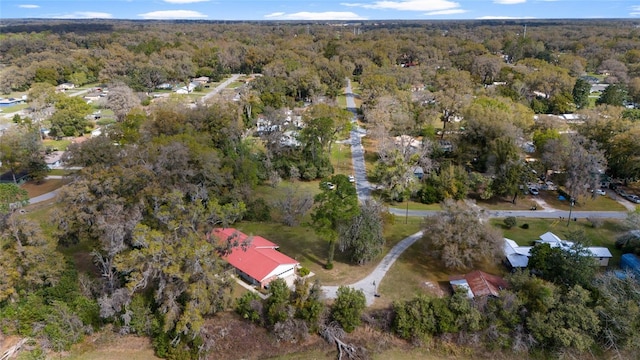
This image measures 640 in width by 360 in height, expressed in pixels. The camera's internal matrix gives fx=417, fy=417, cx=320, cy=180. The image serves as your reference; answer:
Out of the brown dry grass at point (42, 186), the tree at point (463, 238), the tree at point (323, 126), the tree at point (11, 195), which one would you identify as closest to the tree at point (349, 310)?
the tree at point (463, 238)

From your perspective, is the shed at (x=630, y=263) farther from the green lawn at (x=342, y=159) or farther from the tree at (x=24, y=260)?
the tree at (x=24, y=260)

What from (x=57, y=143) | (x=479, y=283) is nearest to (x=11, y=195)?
(x=57, y=143)

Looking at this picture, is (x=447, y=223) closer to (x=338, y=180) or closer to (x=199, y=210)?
(x=338, y=180)

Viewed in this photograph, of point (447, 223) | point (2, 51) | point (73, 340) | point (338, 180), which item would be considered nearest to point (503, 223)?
point (447, 223)

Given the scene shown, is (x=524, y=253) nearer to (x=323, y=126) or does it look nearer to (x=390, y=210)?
(x=390, y=210)

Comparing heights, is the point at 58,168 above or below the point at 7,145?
below
